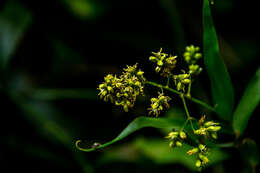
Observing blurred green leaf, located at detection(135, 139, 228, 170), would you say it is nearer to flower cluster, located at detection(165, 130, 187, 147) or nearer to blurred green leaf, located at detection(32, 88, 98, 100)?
blurred green leaf, located at detection(32, 88, 98, 100)

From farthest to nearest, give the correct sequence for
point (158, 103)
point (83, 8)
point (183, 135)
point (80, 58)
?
point (80, 58) < point (83, 8) < point (158, 103) < point (183, 135)

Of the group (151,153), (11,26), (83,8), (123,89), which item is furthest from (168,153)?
(11,26)

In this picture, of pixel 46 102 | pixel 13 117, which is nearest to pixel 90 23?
pixel 46 102

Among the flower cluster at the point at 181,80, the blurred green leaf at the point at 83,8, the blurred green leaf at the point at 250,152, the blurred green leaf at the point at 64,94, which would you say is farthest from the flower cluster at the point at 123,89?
the blurred green leaf at the point at 83,8

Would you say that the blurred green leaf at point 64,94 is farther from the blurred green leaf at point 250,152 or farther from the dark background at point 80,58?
the blurred green leaf at point 250,152

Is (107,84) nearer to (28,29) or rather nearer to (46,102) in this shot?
(46,102)

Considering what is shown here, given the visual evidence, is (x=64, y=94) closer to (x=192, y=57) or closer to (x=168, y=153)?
(x=168, y=153)
